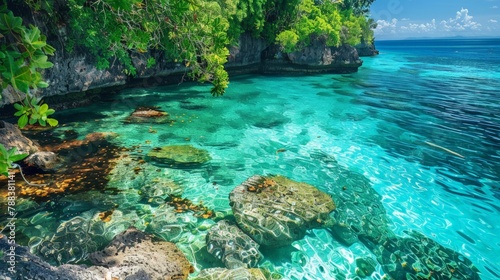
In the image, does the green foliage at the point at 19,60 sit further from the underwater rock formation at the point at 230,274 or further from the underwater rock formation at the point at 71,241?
the underwater rock formation at the point at 71,241

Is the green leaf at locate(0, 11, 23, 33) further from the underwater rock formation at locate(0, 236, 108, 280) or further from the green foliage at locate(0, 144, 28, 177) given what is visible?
the underwater rock formation at locate(0, 236, 108, 280)

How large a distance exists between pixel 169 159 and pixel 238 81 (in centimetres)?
1892

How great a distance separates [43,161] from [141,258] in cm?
535

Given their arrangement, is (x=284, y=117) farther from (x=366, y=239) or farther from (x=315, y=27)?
(x=315, y=27)

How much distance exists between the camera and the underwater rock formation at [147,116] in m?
13.7

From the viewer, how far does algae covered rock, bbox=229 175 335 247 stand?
20.7ft

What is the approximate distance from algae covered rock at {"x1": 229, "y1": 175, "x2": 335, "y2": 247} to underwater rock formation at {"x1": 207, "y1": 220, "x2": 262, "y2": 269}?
0.89ft

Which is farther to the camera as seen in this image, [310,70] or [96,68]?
[310,70]

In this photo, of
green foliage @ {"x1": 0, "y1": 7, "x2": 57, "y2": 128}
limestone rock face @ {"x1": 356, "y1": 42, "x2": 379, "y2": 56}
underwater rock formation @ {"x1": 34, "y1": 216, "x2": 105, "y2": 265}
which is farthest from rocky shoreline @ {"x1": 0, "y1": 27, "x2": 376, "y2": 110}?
limestone rock face @ {"x1": 356, "y1": 42, "x2": 379, "y2": 56}

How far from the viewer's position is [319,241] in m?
6.41

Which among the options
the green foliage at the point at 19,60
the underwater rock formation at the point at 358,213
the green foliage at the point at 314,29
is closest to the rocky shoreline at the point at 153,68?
the green foliage at the point at 19,60

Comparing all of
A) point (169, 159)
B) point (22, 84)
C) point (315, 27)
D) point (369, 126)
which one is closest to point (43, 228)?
point (169, 159)

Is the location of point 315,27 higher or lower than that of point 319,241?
higher

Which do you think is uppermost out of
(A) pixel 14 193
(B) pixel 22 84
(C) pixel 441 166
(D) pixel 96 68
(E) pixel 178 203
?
(B) pixel 22 84
